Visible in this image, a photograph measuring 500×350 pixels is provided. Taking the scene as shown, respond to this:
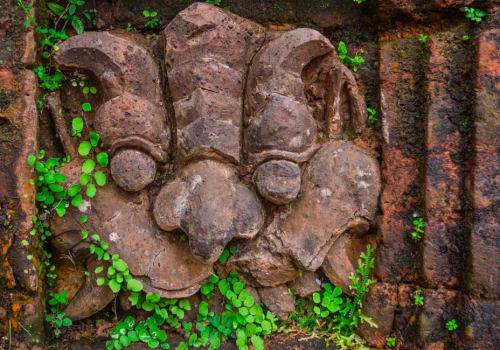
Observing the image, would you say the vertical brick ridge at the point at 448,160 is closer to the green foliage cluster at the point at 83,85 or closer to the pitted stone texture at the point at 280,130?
the pitted stone texture at the point at 280,130

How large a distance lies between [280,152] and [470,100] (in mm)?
1132

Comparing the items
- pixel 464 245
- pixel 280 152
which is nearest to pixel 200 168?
pixel 280 152

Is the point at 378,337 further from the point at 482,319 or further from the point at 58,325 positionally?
the point at 58,325

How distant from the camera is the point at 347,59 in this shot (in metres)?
2.87

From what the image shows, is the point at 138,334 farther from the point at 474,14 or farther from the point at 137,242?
the point at 474,14

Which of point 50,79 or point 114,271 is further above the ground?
point 50,79

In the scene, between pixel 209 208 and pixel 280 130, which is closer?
pixel 209 208

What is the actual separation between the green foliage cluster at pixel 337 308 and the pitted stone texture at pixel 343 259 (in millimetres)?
38

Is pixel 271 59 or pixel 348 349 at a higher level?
pixel 271 59

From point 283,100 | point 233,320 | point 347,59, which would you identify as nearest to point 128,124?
point 283,100

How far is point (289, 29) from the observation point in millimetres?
2908

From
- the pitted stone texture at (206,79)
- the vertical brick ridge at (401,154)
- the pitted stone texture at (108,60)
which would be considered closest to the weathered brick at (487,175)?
the vertical brick ridge at (401,154)

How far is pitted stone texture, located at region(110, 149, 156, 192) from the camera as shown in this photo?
8.29 ft

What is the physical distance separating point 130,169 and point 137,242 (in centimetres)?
44
